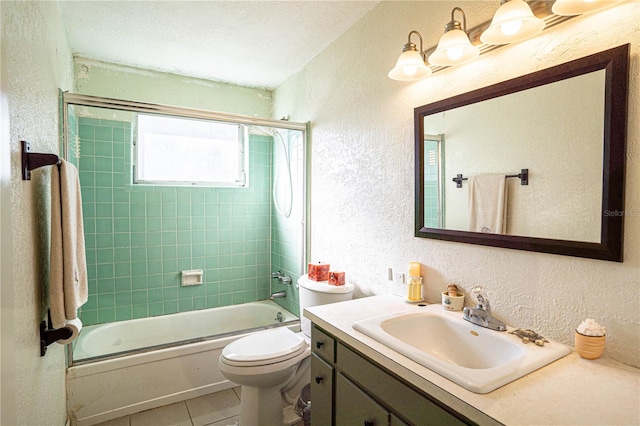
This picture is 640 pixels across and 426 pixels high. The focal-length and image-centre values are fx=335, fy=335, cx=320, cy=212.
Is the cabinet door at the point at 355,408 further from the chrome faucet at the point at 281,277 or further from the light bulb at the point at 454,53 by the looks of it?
the chrome faucet at the point at 281,277

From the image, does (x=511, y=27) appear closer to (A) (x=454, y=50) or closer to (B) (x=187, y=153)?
(A) (x=454, y=50)

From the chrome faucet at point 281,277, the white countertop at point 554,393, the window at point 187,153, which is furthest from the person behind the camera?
the chrome faucet at point 281,277

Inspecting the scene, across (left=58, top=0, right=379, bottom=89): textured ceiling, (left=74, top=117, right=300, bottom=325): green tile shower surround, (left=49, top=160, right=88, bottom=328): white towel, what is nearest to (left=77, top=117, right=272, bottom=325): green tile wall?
(left=74, top=117, right=300, bottom=325): green tile shower surround

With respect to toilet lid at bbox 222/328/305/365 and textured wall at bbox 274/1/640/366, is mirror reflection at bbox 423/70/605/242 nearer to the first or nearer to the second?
textured wall at bbox 274/1/640/366

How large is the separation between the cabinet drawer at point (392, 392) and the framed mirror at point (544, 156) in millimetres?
671

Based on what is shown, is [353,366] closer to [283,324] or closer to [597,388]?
[597,388]

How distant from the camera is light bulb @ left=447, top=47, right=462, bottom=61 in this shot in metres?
1.36

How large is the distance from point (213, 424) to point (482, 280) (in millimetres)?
1794

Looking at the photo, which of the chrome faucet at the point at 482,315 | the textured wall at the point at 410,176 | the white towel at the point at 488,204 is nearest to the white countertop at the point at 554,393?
the textured wall at the point at 410,176

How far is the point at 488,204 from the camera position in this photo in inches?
54.3

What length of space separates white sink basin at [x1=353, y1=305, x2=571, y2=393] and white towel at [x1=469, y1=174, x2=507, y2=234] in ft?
1.29

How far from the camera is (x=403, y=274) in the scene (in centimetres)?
179

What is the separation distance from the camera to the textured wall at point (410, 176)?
3.34ft

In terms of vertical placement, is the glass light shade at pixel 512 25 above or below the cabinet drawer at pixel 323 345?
above
